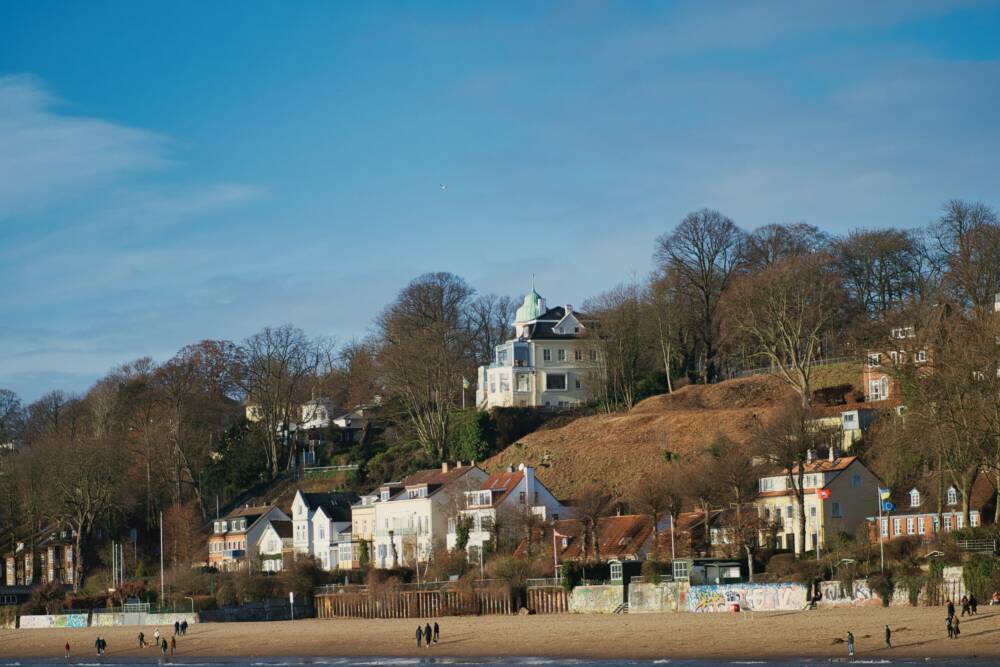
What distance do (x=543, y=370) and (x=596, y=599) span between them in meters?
47.0

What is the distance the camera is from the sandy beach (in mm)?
48875

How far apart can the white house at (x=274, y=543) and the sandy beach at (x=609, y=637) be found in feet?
70.4

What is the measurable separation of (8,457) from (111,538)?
15.4m

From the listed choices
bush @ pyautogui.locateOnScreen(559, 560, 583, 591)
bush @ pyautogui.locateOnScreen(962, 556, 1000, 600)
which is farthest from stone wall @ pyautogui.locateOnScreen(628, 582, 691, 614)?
bush @ pyautogui.locateOnScreen(962, 556, 1000, 600)

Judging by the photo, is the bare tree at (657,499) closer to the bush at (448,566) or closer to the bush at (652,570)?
the bush at (652,570)

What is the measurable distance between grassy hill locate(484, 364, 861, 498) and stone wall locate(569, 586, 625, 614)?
19181mm

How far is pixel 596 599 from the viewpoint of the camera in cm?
6694

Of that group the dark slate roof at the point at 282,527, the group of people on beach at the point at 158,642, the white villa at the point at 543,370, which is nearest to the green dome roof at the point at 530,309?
the white villa at the point at 543,370

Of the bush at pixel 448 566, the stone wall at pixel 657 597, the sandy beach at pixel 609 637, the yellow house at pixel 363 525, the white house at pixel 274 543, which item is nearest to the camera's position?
the sandy beach at pixel 609 637

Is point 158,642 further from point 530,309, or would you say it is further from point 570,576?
point 530,309

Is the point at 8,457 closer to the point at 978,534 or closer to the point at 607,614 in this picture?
the point at 607,614

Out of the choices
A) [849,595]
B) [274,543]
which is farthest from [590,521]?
[274,543]

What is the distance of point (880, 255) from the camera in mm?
102312

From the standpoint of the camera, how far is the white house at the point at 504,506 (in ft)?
274
